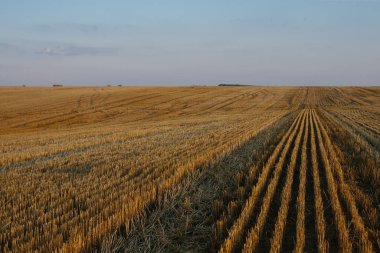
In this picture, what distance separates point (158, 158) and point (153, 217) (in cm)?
427

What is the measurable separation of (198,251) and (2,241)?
2627 millimetres

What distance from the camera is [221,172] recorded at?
8273mm

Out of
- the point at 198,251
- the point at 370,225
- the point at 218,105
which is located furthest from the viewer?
the point at 218,105

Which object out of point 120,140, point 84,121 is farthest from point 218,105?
point 120,140

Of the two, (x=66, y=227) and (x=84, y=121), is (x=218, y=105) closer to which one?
(x=84, y=121)

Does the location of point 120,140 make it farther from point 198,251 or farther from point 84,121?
point 84,121

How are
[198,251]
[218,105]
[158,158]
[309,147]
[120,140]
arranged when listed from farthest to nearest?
[218,105], [120,140], [309,147], [158,158], [198,251]

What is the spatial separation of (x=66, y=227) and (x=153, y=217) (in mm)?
1426

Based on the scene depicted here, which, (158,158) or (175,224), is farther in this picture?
(158,158)

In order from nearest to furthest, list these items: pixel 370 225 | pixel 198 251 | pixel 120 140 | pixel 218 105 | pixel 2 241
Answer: pixel 2 241 < pixel 198 251 < pixel 370 225 < pixel 120 140 < pixel 218 105

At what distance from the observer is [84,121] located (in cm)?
3141

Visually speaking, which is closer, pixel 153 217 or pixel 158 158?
pixel 153 217

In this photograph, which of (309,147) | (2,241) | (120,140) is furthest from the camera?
(120,140)

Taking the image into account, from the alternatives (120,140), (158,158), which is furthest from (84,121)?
(158,158)
